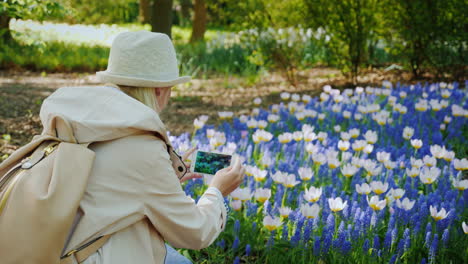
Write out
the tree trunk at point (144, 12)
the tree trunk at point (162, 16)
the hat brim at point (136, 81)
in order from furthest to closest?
the tree trunk at point (144, 12)
the tree trunk at point (162, 16)
the hat brim at point (136, 81)

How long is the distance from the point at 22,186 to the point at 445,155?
9.28 ft

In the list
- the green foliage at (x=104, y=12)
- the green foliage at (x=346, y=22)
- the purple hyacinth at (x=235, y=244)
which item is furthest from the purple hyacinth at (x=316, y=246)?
the green foliage at (x=104, y=12)

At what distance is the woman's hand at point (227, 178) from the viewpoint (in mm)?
2043

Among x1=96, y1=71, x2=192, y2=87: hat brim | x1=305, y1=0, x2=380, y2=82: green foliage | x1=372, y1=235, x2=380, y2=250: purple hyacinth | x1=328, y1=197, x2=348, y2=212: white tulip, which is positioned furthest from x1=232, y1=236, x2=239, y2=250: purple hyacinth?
x1=305, y1=0, x2=380, y2=82: green foliage

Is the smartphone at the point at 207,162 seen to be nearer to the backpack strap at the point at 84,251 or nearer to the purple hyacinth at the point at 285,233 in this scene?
the purple hyacinth at the point at 285,233

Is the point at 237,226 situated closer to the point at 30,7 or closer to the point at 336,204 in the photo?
the point at 336,204

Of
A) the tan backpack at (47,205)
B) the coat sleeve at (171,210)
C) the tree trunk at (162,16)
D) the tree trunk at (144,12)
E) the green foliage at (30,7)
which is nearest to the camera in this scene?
the tan backpack at (47,205)

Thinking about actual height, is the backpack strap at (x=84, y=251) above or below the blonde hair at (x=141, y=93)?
below

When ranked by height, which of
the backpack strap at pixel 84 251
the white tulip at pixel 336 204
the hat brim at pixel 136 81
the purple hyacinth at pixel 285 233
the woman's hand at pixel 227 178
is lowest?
the purple hyacinth at pixel 285 233

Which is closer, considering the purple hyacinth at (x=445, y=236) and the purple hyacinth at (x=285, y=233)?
the purple hyacinth at (x=445, y=236)

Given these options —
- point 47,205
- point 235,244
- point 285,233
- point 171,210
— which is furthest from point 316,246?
point 47,205

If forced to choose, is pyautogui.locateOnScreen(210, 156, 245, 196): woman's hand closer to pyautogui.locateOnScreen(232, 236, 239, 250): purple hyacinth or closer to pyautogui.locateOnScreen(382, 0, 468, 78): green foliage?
pyautogui.locateOnScreen(232, 236, 239, 250): purple hyacinth

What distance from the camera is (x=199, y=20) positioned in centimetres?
1538

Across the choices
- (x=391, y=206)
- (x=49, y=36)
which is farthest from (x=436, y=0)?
(x=49, y=36)
